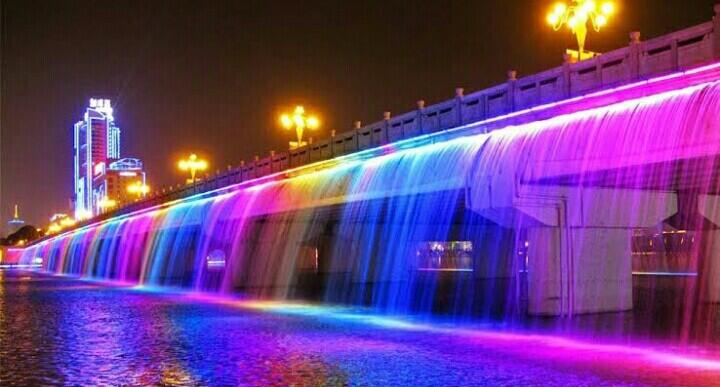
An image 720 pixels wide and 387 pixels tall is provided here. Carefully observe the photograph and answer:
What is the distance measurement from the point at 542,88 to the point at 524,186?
281 cm

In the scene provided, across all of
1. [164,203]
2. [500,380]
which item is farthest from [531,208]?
[164,203]

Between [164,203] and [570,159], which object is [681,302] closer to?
[570,159]

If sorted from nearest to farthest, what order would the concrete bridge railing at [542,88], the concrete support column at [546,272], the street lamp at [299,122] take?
the concrete bridge railing at [542,88] → the concrete support column at [546,272] → the street lamp at [299,122]

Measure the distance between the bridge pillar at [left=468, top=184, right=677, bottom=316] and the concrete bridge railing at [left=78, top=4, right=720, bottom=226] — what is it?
8.96 ft

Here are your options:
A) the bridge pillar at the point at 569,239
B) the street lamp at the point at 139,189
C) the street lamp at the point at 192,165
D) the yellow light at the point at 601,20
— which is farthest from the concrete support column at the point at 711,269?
the street lamp at the point at 139,189

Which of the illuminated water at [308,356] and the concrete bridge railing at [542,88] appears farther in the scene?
the concrete bridge railing at [542,88]

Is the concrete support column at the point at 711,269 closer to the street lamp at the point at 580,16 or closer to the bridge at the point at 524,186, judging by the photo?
the bridge at the point at 524,186

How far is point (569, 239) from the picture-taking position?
23.7 m

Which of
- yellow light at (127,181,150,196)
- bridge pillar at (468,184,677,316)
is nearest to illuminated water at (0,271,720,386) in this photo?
bridge pillar at (468,184,677,316)

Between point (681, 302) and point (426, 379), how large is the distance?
743 inches

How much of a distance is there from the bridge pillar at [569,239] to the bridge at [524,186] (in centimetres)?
4

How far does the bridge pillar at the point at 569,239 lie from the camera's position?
23109 mm

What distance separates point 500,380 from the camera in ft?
42.3

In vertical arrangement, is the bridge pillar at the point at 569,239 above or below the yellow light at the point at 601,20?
below
